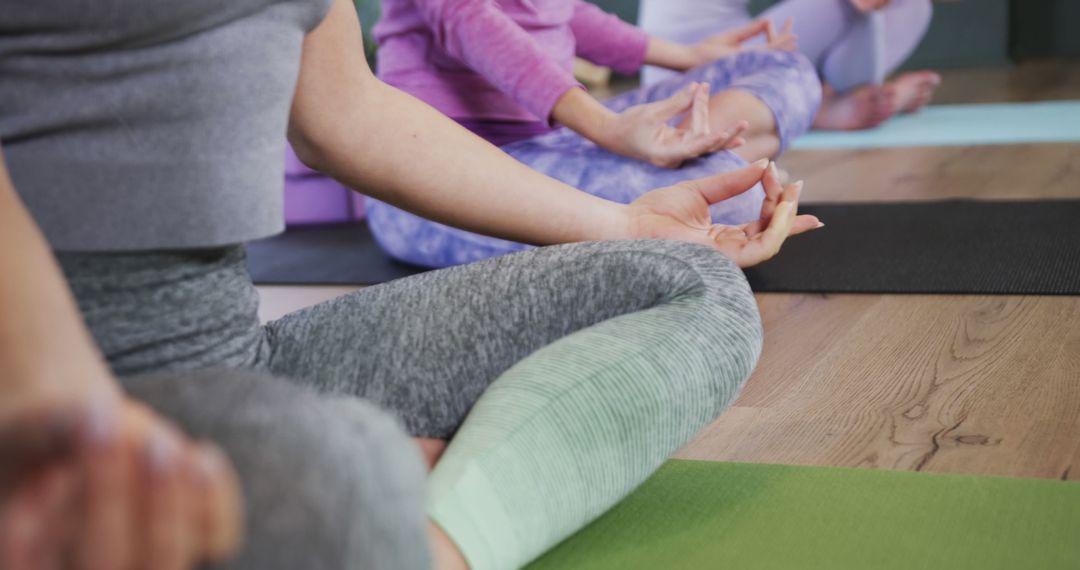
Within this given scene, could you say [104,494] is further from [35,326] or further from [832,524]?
[832,524]

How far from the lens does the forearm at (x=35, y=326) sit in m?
0.42

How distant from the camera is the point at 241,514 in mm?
450

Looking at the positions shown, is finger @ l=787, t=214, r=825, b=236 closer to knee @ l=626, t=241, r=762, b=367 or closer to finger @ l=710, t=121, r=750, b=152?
knee @ l=626, t=241, r=762, b=367

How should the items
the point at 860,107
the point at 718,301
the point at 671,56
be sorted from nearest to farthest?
1. the point at 718,301
2. the point at 671,56
3. the point at 860,107

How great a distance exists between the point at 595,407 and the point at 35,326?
377 mm

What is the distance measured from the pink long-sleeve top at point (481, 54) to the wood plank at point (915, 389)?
0.47 m

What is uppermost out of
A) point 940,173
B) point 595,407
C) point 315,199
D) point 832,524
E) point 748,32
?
point 595,407

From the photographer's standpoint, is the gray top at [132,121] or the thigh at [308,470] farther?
the gray top at [132,121]

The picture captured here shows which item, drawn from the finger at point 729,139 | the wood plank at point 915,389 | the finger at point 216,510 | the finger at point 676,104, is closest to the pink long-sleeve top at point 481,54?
the finger at point 676,104

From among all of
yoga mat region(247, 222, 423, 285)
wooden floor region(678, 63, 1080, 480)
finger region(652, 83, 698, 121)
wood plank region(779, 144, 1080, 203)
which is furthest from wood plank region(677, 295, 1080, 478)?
wood plank region(779, 144, 1080, 203)

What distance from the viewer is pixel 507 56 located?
1.62 meters

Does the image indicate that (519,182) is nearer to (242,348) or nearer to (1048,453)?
(242,348)

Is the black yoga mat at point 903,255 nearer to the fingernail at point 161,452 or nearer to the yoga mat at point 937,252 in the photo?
the yoga mat at point 937,252

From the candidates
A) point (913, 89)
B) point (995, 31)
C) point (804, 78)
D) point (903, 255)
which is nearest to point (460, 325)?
point (903, 255)
